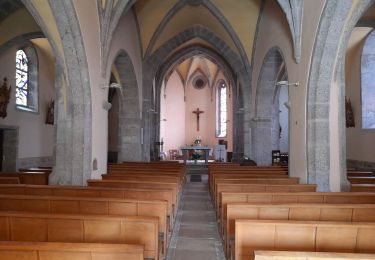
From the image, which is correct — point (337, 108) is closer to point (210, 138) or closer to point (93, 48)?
point (93, 48)

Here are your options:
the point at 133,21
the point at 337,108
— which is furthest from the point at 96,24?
the point at 337,108

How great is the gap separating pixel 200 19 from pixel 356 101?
706 cm

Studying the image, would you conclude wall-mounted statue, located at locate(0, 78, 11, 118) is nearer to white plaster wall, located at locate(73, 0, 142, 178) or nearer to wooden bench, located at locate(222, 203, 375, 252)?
white plaster wall, located at locate(73, 0, 142, 178)

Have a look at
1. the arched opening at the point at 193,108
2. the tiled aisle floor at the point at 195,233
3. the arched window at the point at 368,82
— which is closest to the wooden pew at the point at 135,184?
the tiled aisle floor at the point at 195,233

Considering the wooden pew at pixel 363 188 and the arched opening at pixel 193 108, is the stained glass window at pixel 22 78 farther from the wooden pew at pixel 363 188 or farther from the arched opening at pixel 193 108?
the arched opening at pixel 193 108

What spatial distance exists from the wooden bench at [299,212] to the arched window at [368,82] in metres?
8.52

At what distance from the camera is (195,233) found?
565cm

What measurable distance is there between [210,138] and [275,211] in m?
22.7

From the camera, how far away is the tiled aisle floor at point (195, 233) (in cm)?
458

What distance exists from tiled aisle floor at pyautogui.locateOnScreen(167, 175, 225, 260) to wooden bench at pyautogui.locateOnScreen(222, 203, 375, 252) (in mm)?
838

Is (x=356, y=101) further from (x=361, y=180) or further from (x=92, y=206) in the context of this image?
(x=92, y=206)

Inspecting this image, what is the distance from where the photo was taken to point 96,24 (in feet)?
26.1

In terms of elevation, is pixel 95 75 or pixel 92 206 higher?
pixel 95 75

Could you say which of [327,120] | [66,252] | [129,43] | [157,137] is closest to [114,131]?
[157,137]
